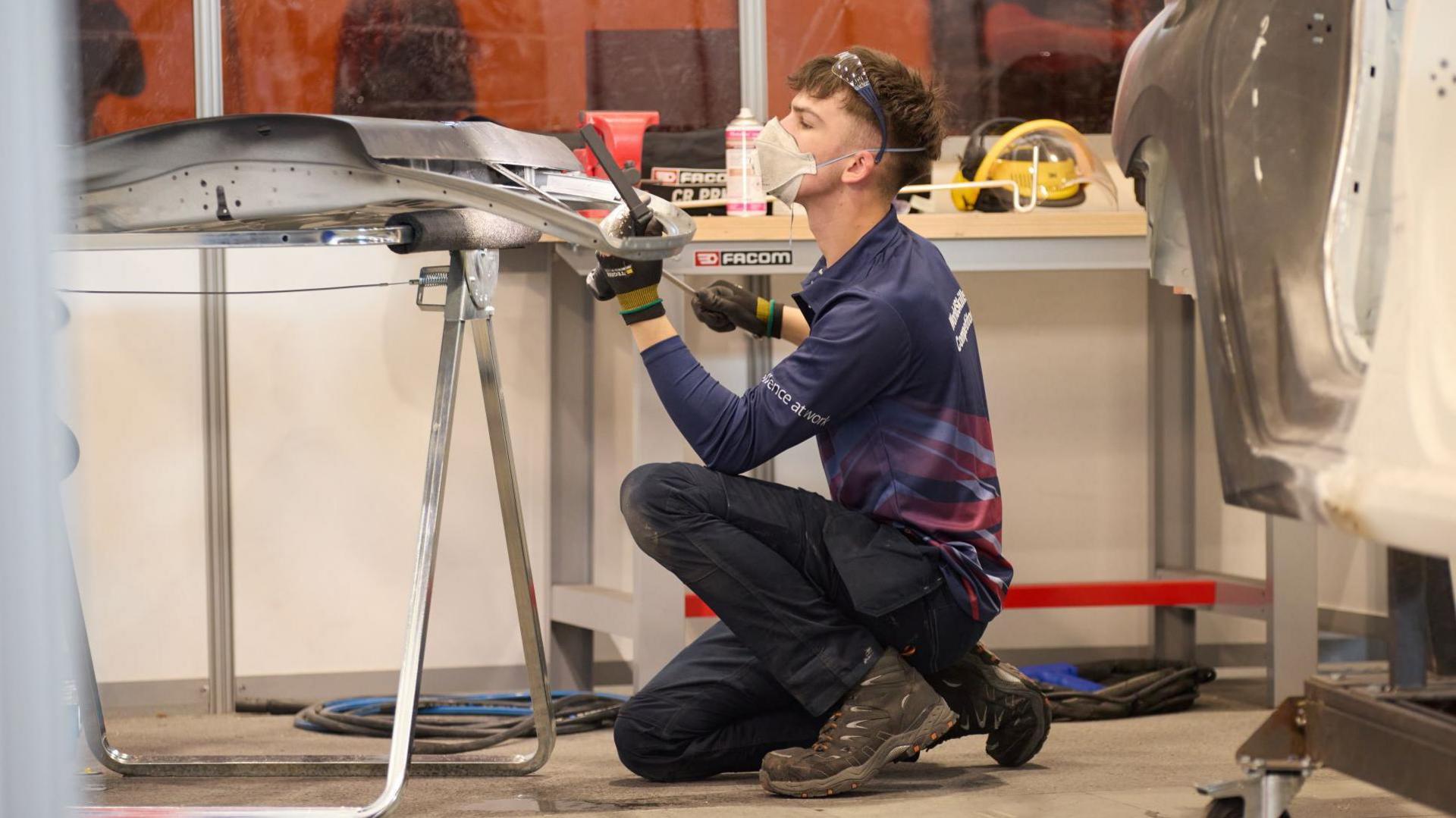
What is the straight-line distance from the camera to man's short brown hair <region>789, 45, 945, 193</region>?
1943mm

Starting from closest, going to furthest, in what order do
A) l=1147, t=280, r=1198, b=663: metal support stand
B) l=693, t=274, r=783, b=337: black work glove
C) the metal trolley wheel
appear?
the metal trolley wheel → l=693, t=274, r=783, b=337: black work glove → l=1147, t=280, r=1198, b=663: metal support stand

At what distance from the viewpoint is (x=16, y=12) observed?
0.58 meters

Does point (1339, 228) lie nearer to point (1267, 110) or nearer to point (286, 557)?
point (1267, 110)

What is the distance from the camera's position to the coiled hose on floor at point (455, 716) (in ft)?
7.27

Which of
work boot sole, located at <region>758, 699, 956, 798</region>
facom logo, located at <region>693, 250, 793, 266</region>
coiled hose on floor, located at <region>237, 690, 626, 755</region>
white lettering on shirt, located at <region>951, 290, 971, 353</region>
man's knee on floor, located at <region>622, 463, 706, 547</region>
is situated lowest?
coiled hose on floor, located at <region>237, 690, 626, 755</region>

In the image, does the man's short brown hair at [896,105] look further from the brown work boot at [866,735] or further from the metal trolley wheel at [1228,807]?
the metal trolley wheel at [1228,807]

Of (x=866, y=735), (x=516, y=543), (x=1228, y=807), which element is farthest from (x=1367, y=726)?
(x=516, y=543)

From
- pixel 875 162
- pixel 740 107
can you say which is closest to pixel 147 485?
pixel 740 107

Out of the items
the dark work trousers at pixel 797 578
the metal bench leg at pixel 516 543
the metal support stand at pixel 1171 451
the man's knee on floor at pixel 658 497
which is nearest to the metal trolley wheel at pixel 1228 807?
the dark work trousers at pixel 797 578

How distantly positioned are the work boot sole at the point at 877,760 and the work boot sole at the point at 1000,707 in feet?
0.36

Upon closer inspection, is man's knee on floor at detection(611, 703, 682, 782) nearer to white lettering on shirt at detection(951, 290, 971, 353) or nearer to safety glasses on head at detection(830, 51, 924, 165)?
white lettering on shirt at detection(951, 290, 971, 353)

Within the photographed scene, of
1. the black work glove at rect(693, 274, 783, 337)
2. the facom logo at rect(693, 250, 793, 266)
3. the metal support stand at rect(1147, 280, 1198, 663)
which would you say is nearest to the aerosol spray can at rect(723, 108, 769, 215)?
the facom logo at rect(693, 250, 793, 266)

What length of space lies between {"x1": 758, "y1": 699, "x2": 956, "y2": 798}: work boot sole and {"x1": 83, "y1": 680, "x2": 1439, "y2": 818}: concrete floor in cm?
2

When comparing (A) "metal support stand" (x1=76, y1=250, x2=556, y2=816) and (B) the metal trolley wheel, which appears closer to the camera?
(B) the metal trolley wheel
